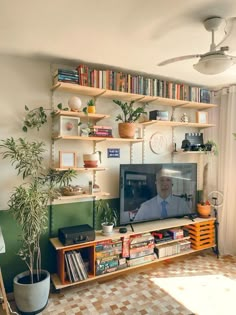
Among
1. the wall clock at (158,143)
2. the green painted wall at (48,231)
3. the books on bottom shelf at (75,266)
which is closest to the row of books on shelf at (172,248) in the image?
the green painted wall at (48,231)

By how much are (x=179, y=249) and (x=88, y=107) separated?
204cm

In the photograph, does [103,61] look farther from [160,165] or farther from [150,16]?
[160,165]

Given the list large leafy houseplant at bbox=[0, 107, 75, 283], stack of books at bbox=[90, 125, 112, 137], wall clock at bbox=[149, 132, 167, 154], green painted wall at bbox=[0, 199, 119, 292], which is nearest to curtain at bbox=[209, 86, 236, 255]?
wall clock at bbox=[149, 132, 167, 154]

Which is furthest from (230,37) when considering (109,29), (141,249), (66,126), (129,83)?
(141,249)

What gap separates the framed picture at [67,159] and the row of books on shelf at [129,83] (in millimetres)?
722

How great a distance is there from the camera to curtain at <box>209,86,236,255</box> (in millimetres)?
3258

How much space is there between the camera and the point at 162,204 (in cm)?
302

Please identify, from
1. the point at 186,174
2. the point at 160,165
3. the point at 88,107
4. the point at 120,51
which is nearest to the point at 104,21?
the point at 120,51

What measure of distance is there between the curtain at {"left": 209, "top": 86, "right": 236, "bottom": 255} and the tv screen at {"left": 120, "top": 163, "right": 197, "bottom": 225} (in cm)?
43

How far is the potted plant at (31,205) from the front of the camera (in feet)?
6.71

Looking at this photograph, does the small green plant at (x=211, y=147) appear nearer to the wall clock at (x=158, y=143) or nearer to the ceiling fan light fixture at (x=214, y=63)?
the wall clock at (x=158, y=143)

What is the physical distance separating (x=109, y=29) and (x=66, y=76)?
2.46ft

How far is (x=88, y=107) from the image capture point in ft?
8.32

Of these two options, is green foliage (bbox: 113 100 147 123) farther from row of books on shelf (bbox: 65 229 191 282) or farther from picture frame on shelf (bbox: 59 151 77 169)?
row of books on shelf (bbox: 65 229 191 282)
